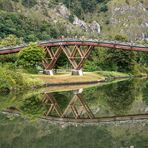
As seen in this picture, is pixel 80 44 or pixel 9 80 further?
pixel 80 44

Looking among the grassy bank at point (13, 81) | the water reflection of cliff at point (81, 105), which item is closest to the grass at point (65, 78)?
the grassy bank at point (13, 81)

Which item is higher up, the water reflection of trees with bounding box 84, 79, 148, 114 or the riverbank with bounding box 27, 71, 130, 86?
the water reflection of trees with bounding box 84, 79, 148, 114

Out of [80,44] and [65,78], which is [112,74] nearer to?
[80,44]

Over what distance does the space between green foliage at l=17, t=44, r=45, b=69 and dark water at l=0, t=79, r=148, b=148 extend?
1091 inches

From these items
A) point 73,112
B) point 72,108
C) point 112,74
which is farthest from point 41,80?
point 112,74

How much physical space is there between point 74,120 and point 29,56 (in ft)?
189

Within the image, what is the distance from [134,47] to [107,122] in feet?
166

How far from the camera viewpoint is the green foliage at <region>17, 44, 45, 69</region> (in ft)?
362

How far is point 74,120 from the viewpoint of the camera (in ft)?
180

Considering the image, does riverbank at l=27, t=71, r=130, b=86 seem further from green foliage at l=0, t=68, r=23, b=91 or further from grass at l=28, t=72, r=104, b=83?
green foliage at l=0, t=68, r=23, b=91

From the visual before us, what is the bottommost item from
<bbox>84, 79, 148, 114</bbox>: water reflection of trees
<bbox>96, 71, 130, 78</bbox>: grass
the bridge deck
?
<bbox>96, 71, 130, 78</bbox>: grass

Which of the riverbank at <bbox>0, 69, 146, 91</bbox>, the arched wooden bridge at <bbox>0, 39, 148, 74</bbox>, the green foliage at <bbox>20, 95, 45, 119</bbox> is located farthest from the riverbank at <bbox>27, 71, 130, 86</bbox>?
the green foliage at <bbox>20, 95, 45, 119</bbox>

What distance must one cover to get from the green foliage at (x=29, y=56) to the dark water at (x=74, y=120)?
90.9ft

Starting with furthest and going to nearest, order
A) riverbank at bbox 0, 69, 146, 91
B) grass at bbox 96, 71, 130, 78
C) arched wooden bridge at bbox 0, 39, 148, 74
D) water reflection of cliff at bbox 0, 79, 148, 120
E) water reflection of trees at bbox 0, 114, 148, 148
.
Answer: grass at bbox 96, 71, 130, 78
arched wooden bridge at bbox 0, 39, 148, 74
riverbank at bbox 0, 69, 146, 91
water reflection of cliff at bbox 0, 79, 148, 120
water reflection of trees at bbox 0, 114, 148, 148
